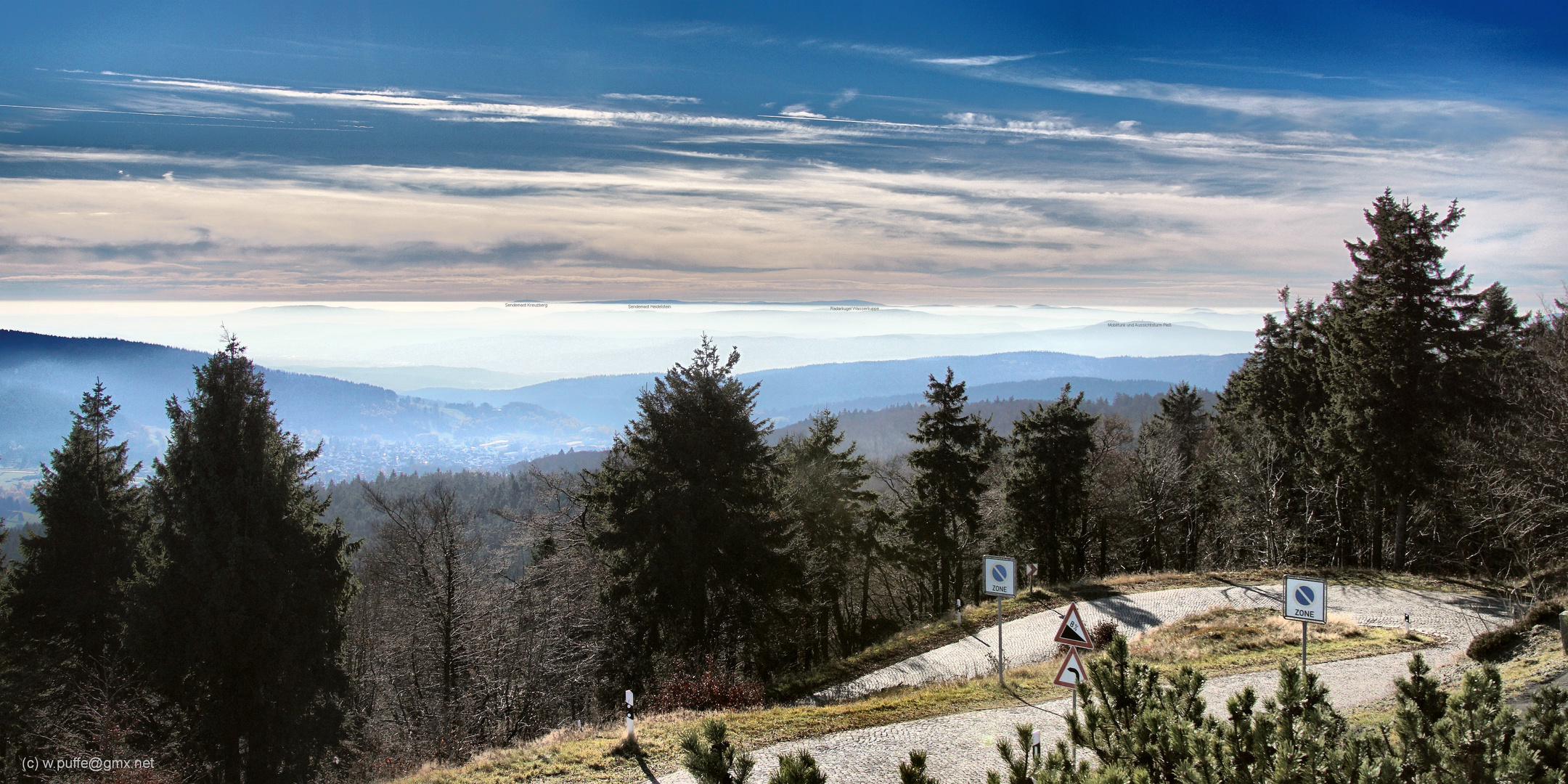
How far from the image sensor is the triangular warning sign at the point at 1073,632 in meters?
11.0

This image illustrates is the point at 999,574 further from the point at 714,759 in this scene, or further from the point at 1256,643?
the point at 714,759

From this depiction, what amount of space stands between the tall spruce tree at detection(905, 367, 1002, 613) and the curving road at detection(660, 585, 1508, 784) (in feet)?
27.4

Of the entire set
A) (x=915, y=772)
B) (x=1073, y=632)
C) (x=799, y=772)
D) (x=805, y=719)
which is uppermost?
(x=799, y=772)

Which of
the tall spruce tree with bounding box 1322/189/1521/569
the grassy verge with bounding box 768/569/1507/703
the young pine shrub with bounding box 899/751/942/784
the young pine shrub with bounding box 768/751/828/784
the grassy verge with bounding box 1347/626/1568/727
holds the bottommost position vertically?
the grassy verge with bounding box 768/569/1507/703

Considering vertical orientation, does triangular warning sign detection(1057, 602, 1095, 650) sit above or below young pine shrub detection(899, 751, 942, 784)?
below

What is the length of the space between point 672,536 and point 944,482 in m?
16.8

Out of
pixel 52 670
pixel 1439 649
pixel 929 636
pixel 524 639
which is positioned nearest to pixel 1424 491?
pixel 1439 649

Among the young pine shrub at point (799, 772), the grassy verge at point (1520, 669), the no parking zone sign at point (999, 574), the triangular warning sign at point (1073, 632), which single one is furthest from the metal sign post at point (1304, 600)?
the young pine shrub at point (799, 772)

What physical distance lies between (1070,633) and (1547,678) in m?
6.92

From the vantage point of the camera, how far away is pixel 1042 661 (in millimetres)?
19266

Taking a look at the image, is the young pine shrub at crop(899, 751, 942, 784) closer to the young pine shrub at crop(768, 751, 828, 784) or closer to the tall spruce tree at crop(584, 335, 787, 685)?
the young pine shrub at crop(768, 751, 828, 784)

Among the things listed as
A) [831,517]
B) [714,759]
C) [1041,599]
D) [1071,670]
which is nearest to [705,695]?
[1071,670]

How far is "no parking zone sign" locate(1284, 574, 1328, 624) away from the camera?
40.8 feet

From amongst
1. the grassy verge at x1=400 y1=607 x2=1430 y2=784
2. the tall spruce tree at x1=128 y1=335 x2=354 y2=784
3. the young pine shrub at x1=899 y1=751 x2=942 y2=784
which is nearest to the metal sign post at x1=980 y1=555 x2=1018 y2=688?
the grassy verge at x1=400 y1=607 x2=1430 y2=784
